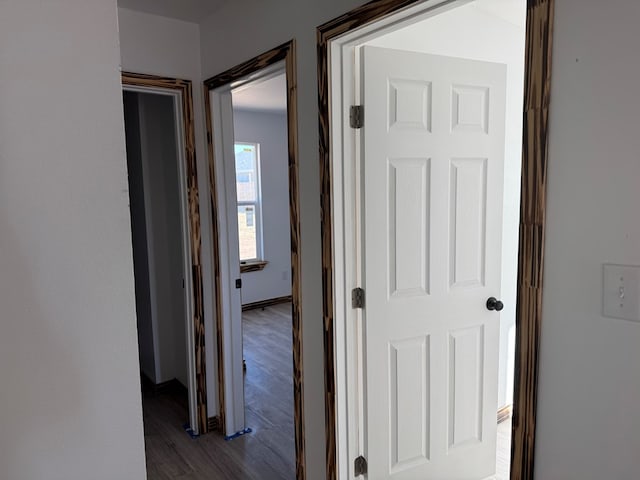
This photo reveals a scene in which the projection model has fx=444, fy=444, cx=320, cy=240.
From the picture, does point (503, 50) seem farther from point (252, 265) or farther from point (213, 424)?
point (252, 265)

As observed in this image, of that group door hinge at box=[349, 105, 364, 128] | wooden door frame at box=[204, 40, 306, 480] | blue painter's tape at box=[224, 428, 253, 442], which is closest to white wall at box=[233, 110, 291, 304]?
blue painter's tape at box=[224, 428, 253, 442]

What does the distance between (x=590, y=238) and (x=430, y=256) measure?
34.6 inches

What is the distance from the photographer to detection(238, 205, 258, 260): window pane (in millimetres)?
5863

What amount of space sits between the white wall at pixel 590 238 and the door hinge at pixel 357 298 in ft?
2.60

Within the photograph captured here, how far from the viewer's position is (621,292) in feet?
3.32

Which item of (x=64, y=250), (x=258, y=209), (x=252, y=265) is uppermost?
(x=64, y=250)

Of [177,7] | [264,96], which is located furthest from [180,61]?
[264,96]

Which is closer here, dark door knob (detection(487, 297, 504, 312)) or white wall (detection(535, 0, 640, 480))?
white wall (detection(535, 0, 640, 480))

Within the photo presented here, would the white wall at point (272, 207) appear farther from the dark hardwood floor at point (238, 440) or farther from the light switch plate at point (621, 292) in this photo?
the light switch plate at point (621, 292)

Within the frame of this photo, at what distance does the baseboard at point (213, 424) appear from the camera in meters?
2.81

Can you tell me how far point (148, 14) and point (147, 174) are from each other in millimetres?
1174

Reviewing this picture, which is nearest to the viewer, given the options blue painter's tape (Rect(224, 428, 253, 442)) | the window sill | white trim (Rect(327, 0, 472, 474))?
white trim (Rect(327, 0, 472, 474))

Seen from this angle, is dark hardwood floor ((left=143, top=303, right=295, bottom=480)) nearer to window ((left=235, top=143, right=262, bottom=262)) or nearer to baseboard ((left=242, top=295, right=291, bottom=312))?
baseboard ((left=242, top=295, right=291, bottom=312))

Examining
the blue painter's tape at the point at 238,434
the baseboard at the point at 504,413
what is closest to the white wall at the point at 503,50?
the baseboard at the point at 504,413
